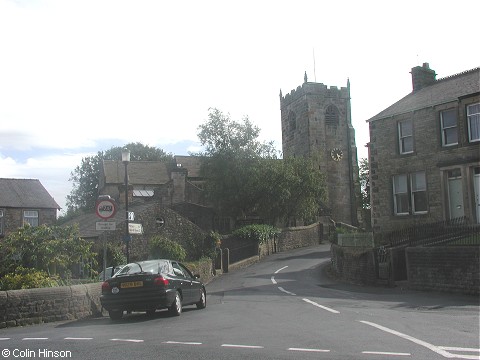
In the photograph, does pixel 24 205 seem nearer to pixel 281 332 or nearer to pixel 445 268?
pixel 445 268

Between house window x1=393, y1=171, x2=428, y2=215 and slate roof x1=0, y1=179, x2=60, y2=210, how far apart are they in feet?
101

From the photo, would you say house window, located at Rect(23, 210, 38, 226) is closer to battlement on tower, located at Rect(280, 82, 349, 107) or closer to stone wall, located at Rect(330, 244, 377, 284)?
stone wall, located at Rect(330, 244, 377, 284)

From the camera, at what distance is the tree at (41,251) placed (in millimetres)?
15430

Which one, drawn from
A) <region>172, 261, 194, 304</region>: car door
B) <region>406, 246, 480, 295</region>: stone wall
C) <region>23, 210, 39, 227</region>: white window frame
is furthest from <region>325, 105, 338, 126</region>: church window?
<region>172, 261, 194, 304</region>: car door

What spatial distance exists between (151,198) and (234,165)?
1556 centimetres

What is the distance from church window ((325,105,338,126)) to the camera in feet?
212

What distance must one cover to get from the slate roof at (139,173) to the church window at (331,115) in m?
21.0

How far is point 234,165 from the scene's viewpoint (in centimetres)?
4834

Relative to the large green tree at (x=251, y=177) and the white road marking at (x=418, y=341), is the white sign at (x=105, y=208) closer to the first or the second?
the white road marking at (x=418, y=341)

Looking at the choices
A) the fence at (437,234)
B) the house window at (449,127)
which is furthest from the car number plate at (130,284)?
the house window at (449,127)

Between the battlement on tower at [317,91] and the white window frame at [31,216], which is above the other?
the battlement on tower at [317,91]

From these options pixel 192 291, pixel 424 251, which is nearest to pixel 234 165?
pixel 424 251

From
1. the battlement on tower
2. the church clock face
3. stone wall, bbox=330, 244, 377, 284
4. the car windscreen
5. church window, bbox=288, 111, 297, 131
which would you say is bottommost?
stone wall, bbox=330, 244, 377, 284

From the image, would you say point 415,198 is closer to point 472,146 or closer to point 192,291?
point 472,146
